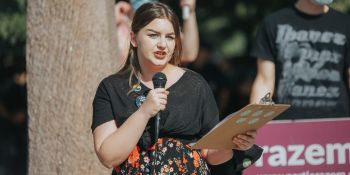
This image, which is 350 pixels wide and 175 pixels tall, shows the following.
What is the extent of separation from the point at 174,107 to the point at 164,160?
0.28 metres

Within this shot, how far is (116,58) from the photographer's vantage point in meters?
7.20

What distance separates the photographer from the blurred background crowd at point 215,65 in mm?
10898

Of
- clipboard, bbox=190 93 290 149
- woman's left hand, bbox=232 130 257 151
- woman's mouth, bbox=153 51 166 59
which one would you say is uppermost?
woman's mouth, bbox=153 51 166 59

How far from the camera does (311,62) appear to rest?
7.36 m

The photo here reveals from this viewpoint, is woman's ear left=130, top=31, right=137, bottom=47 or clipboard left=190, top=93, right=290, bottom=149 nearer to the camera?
clipboard left=190, top=93, right=290, bottom=149

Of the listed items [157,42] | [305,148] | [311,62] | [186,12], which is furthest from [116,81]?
[186,12]

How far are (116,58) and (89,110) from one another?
0.48m

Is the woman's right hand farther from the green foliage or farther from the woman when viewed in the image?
the green foliage

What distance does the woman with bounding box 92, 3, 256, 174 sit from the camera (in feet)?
16.5

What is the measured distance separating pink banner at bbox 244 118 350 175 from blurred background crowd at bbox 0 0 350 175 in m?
3.54

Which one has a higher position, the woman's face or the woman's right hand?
the woman's face

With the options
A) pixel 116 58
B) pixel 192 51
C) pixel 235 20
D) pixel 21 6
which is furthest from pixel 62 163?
pixel 235 20

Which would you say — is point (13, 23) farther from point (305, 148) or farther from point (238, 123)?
point (238, 123)

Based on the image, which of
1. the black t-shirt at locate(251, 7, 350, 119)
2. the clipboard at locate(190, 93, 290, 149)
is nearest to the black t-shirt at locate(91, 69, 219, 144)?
the clipboard at locate(190, 93, 290, 149)
